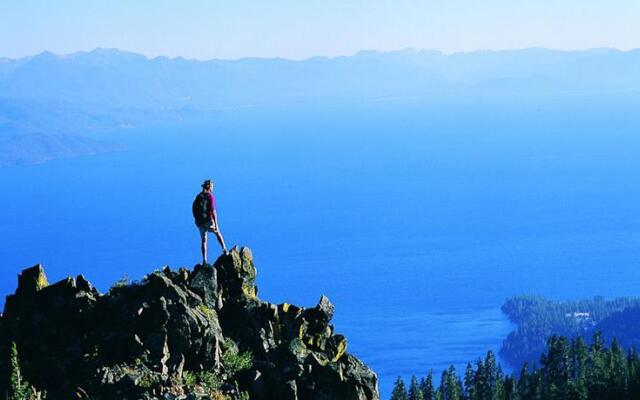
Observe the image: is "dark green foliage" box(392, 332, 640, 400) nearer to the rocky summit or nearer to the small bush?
the rocky summit

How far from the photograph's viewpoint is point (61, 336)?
65.9 ft

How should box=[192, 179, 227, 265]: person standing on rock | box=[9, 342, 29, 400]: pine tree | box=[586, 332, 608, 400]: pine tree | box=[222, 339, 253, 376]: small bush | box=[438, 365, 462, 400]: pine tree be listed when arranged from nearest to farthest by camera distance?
box=[9, 342, 29, 400]: pine tree, box=[222, 339, 253, 376]: small bush, box=[192, 179, 227, 265]: person standing on rock, box=[586, 332, 608, 400]: pine tree, box=[438, 365, 462, 400]: pine tree

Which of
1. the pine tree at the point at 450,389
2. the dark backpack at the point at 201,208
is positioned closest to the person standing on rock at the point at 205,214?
the dark backpack at the point at 201,208

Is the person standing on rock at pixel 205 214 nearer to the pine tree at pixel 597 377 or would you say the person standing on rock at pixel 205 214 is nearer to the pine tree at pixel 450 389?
the pine tree at pixel 597 377

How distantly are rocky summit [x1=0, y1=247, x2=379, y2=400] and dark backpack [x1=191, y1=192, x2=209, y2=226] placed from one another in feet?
7.74

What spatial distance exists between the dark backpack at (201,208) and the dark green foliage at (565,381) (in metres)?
59.7

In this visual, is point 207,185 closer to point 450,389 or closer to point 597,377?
point 597,377

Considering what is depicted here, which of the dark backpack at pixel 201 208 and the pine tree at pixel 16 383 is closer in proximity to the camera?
the pine tree at pixel 16 383

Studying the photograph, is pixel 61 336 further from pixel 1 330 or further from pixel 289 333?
pixel 289 333

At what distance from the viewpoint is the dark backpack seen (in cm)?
2417

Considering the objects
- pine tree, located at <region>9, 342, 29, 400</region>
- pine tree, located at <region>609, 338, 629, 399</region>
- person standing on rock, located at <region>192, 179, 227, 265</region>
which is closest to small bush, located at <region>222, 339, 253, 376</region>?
person standing on rock, located at <region>192, 179, 227, 265</region>

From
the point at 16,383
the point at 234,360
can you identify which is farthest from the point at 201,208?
the point at 16,383

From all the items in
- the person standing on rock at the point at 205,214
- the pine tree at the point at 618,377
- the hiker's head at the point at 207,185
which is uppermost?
the pine tree at the point at 618,377

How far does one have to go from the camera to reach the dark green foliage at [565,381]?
78750mm
